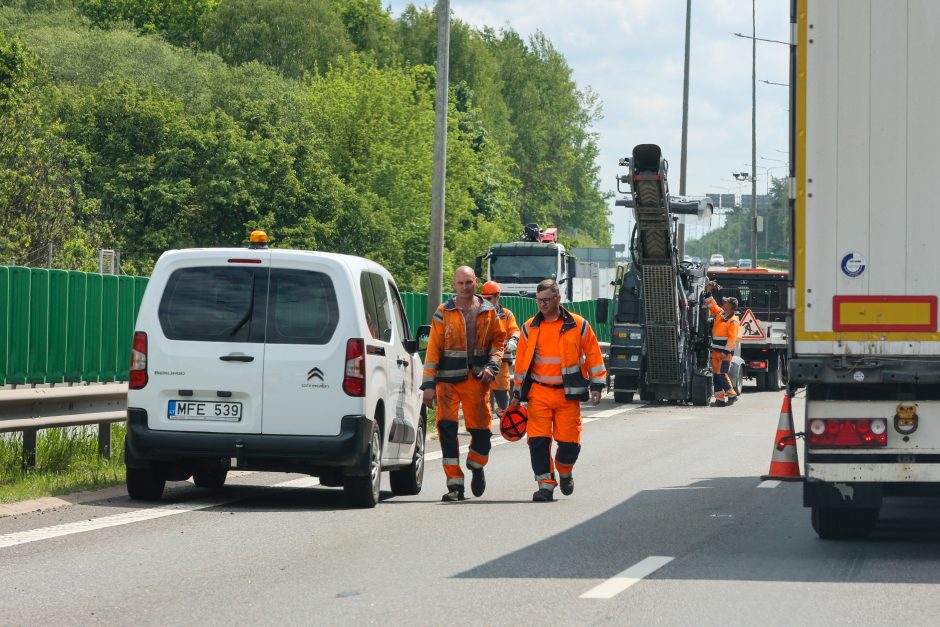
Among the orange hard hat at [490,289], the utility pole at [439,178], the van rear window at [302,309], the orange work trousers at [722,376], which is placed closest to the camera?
the van rear window at [302,309]

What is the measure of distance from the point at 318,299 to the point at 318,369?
0.50 meters

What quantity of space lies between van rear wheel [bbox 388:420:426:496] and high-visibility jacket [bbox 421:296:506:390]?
3.15 feet

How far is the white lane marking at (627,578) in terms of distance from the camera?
8680 mm

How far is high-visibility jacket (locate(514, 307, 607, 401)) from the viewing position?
13.4m

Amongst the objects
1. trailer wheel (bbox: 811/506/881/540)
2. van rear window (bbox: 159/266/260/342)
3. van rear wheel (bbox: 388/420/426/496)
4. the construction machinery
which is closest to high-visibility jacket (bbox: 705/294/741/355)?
the construction machinery

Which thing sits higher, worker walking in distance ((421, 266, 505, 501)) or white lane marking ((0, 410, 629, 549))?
worker walking in distance ((421, 266, 505, 501))

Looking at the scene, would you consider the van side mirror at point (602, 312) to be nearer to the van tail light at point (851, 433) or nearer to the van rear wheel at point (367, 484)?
the van rear wheel at point (367, 484)

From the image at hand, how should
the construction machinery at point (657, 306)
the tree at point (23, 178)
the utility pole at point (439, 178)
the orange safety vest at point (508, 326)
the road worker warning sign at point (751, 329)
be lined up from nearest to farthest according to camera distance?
the orange safety vest at point (508, 326)
the utility pole at point (439, 178)
the construction machinery at point (657, 306)
the road worker warning sign at point (751, 329)
the tree at point (23, 178)

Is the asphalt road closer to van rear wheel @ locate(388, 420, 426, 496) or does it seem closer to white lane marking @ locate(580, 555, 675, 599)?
white lane marking @ locate(580, 555, 675, 599)

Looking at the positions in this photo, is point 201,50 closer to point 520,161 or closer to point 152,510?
point 520,161

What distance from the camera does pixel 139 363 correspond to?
12773mm

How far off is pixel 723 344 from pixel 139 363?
20.2 metres

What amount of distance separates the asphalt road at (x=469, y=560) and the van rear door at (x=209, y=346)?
27.6 inches

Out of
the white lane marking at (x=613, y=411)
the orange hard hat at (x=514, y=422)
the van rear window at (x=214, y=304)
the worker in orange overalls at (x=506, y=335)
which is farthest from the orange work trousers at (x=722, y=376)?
the van rear window at (x=214, y=304)
